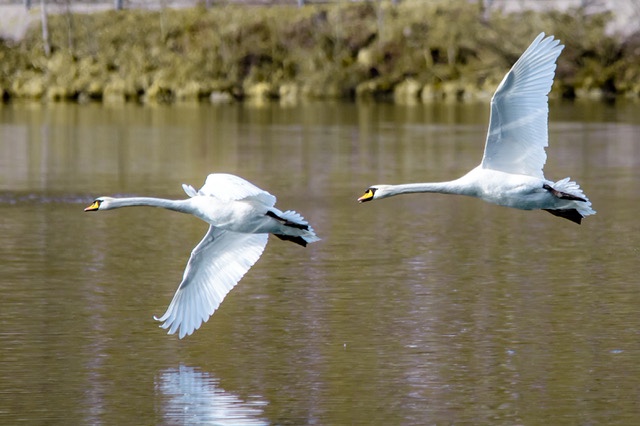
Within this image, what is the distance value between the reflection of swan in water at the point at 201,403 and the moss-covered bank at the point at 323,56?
4400cm

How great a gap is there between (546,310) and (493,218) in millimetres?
7439

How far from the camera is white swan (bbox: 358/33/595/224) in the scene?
12.9 meters

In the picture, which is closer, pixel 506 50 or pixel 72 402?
pixel 72 402

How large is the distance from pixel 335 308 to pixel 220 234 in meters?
2.46

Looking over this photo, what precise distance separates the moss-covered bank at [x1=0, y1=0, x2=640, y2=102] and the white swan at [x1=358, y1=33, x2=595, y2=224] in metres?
42.5

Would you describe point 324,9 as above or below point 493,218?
above

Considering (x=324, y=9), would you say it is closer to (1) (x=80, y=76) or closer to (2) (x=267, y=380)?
(1) (x=80, y=76)

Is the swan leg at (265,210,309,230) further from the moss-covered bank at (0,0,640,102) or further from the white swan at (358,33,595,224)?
the moss-covered bank at (0,0,640,102)

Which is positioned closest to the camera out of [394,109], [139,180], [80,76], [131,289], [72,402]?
[72,402]

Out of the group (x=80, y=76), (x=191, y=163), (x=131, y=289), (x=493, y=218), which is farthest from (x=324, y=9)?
(x=131, y=289)

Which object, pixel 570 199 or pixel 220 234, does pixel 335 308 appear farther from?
pixel 570 199

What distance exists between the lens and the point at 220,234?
1330 centimetres

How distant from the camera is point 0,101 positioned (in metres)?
59.7

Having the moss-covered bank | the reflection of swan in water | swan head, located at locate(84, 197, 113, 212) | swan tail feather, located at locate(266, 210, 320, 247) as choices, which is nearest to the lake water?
the reflection of swan in water
